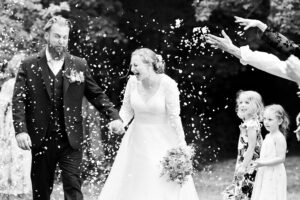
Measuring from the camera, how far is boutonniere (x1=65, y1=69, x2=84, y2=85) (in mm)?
7445

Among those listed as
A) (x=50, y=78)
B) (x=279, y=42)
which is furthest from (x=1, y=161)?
(x=279, y=42)

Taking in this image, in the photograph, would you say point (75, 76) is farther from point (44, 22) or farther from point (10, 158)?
point (44, 22)

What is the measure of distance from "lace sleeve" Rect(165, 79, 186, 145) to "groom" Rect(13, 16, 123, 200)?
2.85 feet

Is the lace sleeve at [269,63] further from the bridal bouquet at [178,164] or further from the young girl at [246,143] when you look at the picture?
the young girl at [246,143]

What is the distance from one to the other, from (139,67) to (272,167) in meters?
1.81

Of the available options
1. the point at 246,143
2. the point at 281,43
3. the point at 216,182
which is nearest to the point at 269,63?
the point at 281,43

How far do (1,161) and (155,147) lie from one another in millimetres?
3919

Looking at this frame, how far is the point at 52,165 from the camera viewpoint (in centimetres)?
738

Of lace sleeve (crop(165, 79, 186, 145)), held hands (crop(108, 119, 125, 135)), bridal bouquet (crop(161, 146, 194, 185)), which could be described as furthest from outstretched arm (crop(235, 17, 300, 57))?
lace sleeve (crop(165, 79, 186, 145))

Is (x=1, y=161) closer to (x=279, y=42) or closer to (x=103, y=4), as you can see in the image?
(x=103, y=4)

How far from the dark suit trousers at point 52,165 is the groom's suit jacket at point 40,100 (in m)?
0.07

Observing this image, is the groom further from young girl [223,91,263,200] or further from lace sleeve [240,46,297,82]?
lace sleeve [240,46,297,82]

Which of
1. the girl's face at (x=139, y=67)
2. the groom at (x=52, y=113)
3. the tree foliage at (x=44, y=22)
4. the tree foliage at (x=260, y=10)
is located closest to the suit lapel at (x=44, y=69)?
the groom at (x=52, y=113)

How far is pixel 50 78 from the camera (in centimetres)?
746
